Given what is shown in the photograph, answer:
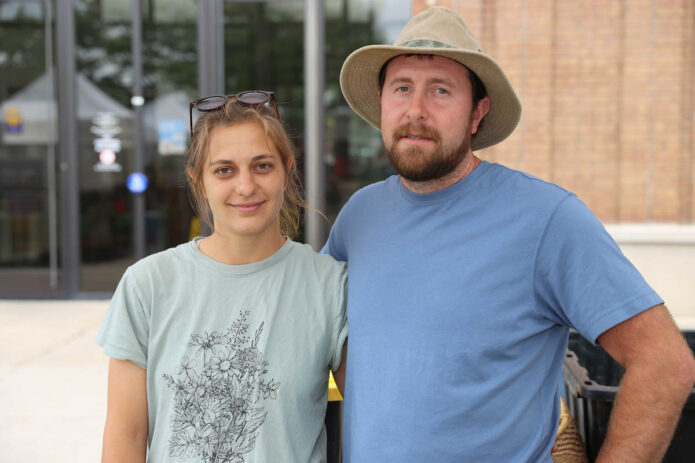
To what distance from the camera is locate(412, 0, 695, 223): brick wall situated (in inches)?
273

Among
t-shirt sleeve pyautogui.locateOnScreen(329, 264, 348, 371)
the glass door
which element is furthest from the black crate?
the glass door

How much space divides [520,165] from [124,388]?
5920 millimetres

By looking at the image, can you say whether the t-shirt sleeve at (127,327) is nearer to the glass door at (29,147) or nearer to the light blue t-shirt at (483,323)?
the light blue t-shirt at (483,323)

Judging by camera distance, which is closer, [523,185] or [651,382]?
[651,382]

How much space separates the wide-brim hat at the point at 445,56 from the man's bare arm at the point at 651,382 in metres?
0.79

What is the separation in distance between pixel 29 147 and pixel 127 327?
23.3ft

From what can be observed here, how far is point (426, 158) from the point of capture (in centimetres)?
184

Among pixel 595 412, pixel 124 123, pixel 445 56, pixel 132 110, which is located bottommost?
pixel 595 412

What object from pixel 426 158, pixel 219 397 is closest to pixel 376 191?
pixel 426 158

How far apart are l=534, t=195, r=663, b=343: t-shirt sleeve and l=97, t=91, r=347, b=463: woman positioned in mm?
560

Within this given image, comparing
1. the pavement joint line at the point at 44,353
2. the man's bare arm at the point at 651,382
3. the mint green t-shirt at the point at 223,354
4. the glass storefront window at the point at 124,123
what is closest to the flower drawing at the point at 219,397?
the mint green t-shirt at the point at 223,354

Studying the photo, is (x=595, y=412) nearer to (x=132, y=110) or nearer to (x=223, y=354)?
(x=223, y=354)

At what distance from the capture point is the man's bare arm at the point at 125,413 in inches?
66.3

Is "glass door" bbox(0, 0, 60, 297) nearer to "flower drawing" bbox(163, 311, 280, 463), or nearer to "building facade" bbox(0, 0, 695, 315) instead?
"building facade" bbox(0, 0, 695, 315)
